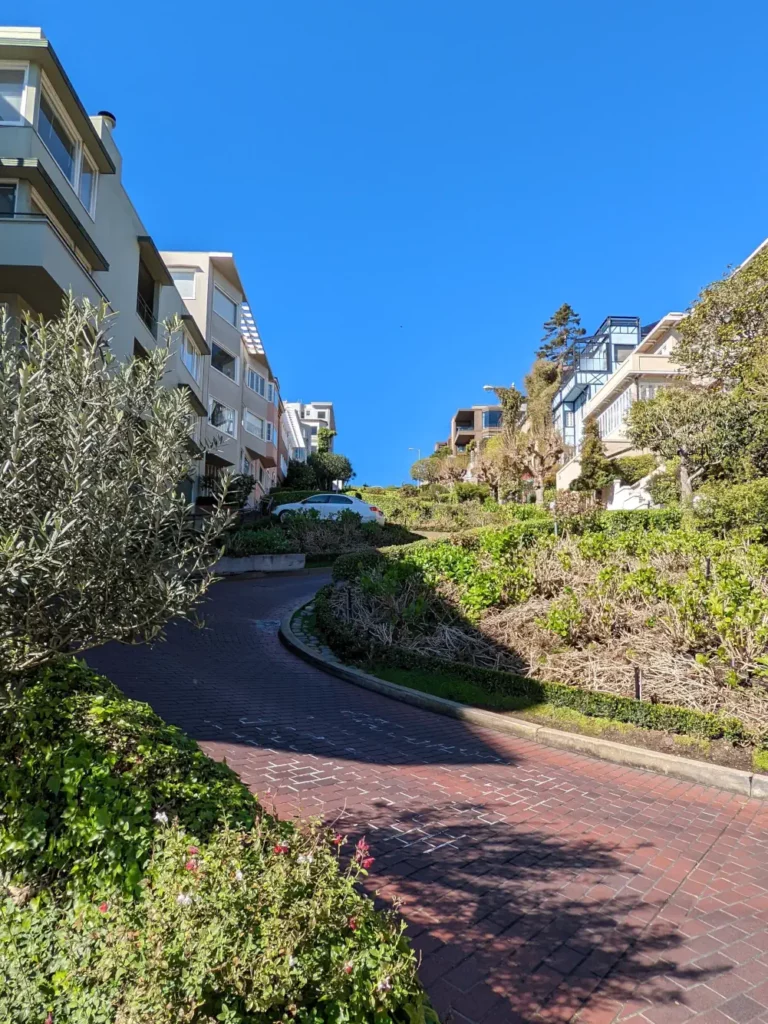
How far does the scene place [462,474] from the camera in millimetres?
51125

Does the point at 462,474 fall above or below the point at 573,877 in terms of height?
above

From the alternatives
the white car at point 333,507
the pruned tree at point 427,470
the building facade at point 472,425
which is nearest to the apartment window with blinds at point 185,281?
the white car at point 333,507

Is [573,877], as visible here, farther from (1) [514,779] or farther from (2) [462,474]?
(2) [462,474]

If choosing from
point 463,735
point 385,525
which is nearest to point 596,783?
point 463,735

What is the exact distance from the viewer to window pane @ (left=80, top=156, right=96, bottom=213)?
16125mm

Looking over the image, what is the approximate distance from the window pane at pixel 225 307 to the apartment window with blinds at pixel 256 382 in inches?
166

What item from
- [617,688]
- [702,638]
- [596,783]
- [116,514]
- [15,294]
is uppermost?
[15,294]

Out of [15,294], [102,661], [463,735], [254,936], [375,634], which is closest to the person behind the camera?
[254,936]

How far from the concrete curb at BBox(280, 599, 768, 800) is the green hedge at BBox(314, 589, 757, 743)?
17.4 inches

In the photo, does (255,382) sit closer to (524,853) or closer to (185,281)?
(185,281)

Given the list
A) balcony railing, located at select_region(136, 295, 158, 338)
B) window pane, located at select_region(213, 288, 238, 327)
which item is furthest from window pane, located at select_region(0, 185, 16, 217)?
window pane, located at select_region(213, 288, 238, 327)

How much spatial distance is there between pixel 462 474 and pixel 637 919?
47.9 meters

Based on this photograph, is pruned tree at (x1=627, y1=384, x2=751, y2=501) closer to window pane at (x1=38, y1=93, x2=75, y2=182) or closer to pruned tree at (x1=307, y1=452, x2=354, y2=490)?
window pane at (x1=38, y1=93, x2=75, y2=182)

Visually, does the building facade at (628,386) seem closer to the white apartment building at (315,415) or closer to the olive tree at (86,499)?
the olive tree at (86,499)
